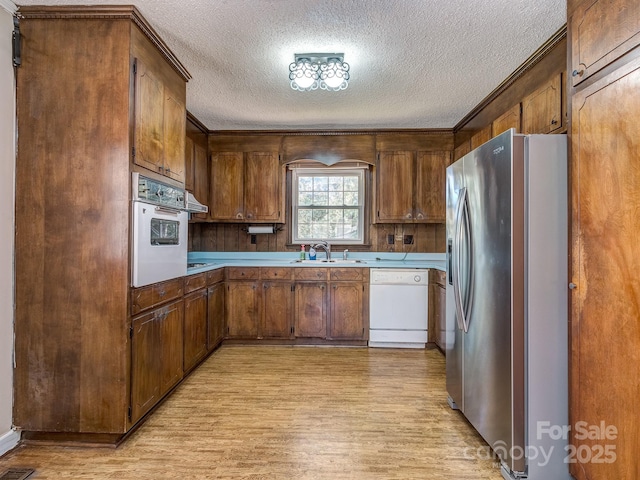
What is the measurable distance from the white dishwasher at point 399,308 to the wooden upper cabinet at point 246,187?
147 centimetres

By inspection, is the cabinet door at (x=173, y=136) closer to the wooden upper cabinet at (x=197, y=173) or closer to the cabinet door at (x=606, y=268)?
the wooden upper cabinet at (x=197, y=173)

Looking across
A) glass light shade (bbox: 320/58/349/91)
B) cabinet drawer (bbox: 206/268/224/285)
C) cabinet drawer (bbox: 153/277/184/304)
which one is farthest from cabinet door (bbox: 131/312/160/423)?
glass light shade (bbox: 320/58/349/91)

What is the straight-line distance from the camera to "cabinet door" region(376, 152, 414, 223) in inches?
167

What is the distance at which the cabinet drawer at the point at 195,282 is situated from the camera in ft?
9.43

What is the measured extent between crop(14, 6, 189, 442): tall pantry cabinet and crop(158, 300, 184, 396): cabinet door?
1.45ft

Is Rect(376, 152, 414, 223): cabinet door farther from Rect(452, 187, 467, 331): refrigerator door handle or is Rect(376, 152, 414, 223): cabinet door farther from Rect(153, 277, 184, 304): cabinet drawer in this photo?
Rect(153, 277, 184, 304): cabinet drawer

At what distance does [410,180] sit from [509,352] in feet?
9.26

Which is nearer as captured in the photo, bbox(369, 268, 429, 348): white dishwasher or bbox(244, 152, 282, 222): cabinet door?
bbox(369, 268, 429, 348): white dishwasher

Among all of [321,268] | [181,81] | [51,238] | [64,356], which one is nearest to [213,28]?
[181,81]

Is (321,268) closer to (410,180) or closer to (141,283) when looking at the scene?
(410,180)

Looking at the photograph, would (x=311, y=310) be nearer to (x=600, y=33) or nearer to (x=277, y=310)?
(x=277, y=310)

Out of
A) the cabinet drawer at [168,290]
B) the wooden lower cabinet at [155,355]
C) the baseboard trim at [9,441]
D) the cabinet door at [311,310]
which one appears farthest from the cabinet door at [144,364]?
the cabinet door at [311,310]

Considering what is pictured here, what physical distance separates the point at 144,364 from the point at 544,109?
3113 mm

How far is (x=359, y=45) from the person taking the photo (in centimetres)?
239
